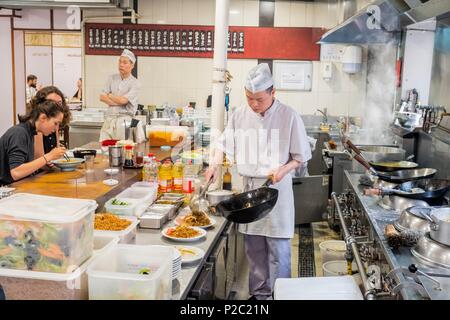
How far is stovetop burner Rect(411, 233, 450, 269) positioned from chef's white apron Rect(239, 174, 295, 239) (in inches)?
50.7

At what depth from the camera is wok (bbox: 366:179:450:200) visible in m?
2.87

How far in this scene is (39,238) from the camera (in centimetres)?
176

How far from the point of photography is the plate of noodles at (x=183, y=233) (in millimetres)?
2697

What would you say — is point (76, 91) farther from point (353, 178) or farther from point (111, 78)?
point (353, 178)

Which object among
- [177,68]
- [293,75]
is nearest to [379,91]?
[293,75]

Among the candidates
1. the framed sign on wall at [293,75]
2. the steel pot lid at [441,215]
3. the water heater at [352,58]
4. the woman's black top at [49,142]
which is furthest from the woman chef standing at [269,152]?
the framed sign on wall at [293,75]

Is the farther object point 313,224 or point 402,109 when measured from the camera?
point 313,224

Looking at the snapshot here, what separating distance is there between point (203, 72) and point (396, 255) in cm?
553

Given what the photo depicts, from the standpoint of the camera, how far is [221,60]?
3.65 m

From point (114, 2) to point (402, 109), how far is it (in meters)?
3.55

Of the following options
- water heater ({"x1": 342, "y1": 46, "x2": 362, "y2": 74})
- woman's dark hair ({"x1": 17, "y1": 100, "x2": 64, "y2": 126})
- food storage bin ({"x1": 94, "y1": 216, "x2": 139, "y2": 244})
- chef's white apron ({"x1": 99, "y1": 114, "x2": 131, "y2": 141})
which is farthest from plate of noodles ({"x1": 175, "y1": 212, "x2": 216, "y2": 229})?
water heater ({"x1": 342, "y1": 46, "x2": 362, "y2": 74})

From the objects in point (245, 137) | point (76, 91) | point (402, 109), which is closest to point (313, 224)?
point (402, 109)

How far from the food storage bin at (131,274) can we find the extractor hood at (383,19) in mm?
2292

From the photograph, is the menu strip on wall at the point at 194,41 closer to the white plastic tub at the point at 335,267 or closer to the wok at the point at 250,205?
the white plastic tub at the point at 335,267
